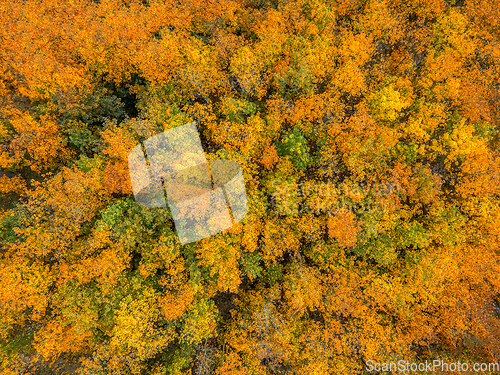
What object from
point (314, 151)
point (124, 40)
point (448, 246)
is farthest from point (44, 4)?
point (448, 246)

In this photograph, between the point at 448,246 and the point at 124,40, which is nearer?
the point at 448,246

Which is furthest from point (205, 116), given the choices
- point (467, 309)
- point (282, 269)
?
point (467, 309)

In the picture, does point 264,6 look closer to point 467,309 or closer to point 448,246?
point 448,246

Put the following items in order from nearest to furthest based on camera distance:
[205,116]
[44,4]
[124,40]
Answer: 1. [205,116]
2. [124,40]
3. [44,4]

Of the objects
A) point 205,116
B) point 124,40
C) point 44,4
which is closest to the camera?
point 205,116

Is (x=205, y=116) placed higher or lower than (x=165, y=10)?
lower

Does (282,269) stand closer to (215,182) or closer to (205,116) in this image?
(215,182)

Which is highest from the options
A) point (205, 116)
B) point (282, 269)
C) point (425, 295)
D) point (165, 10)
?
point (165, 10)
